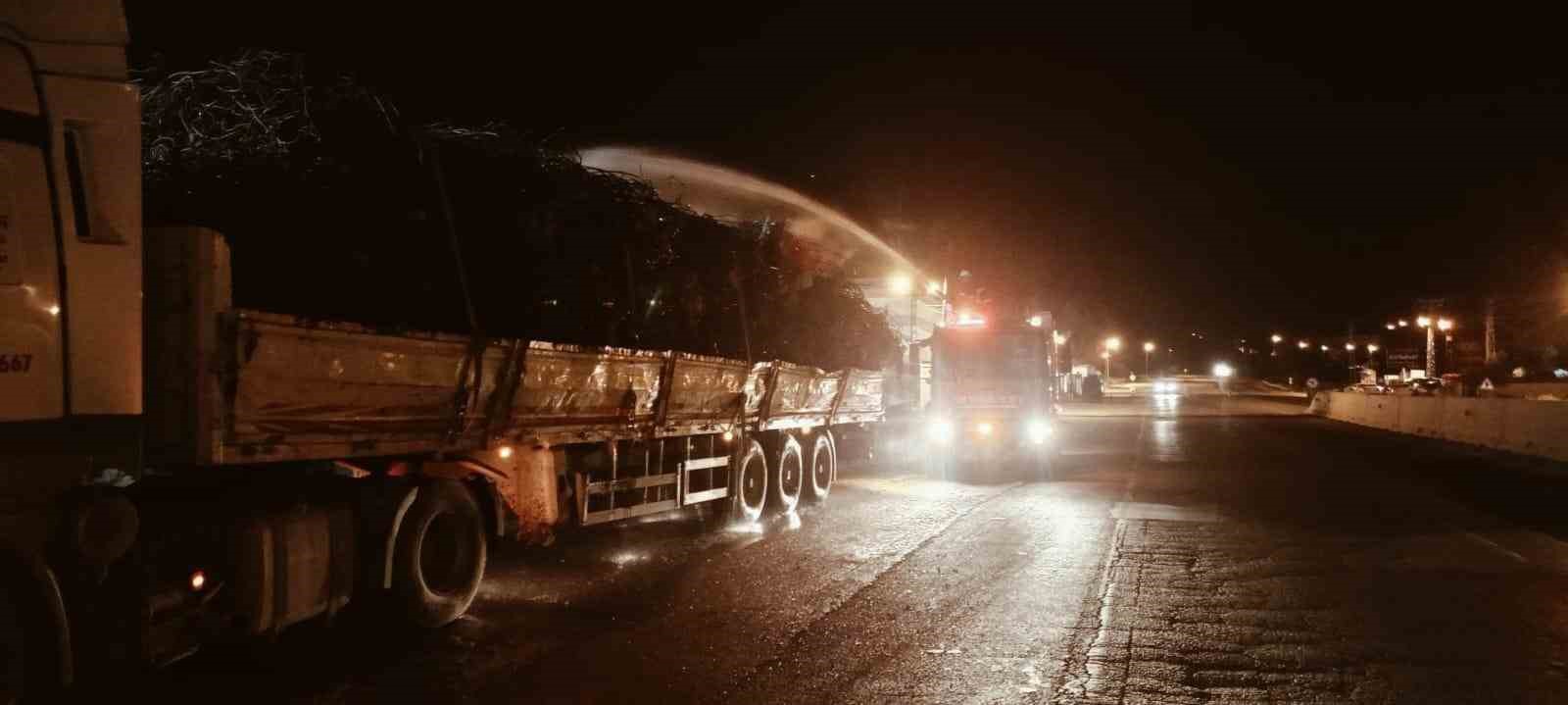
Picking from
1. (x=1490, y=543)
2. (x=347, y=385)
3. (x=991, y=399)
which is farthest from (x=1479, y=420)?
(x=347, y=385)

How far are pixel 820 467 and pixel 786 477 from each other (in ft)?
4.44

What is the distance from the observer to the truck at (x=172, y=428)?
15.6ft

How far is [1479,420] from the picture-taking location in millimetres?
25438

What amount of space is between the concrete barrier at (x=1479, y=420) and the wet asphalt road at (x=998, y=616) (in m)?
9.07

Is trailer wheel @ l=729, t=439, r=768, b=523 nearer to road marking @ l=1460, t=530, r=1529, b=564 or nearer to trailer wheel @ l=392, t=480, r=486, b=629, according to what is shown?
trailer wheel @ l=392, t=480, r=486, b=629

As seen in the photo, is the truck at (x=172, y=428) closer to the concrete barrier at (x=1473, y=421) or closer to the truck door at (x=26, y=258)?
the truck door at (x=26, y=258)

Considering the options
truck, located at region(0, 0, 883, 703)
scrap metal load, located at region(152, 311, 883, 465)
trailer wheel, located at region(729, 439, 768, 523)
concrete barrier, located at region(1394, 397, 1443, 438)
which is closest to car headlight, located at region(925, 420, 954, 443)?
trailer wheel, located at region(729, 439, 768, 523)

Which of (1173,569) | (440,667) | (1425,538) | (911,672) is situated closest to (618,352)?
(440,667)

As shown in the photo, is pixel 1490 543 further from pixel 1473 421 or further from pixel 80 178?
pixel 1473 421

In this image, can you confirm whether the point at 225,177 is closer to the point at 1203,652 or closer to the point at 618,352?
the point at 618,352

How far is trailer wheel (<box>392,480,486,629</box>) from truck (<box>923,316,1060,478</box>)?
12707 millimetres

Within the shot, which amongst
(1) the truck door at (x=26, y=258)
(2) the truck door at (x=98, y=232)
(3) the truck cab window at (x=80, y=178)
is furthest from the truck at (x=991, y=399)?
(1) the truck door at (x=26, y=258)

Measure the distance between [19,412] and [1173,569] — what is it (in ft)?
26.4

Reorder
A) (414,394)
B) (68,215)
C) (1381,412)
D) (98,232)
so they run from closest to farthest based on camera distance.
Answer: (68,215), (98,232), (414,394), (1381,412)
